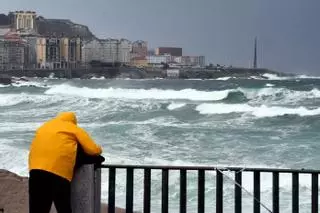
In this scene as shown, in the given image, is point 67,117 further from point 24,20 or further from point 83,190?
point 24,20

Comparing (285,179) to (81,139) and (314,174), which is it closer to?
(314,174)

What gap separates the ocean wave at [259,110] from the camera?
32.8 m

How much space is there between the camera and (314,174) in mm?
4848

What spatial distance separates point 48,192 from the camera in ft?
15.3

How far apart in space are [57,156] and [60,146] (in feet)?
0.27

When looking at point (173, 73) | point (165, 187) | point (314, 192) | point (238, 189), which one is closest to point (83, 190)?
point (165, 187)

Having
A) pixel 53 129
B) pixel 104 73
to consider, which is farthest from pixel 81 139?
pixel 104 73

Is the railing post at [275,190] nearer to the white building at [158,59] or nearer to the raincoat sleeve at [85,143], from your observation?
the raincoat sleeve at [85,143]

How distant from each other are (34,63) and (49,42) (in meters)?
8.14

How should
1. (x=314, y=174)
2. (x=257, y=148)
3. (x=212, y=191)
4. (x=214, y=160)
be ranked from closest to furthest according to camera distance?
(x=314, y=174)
(x=212, y=191)
(x=214, y=160)
(x=257, y=148)

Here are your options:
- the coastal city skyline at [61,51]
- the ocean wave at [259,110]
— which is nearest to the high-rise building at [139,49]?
the coastal city skyline at [61,51]

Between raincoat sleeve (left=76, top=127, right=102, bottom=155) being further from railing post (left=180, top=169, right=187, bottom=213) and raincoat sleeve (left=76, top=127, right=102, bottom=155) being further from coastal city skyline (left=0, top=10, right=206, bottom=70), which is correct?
coastal city skyline (left=0, top=10, right=206, bottom=70)

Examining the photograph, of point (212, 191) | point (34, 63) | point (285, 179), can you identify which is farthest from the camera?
point (34, 63)

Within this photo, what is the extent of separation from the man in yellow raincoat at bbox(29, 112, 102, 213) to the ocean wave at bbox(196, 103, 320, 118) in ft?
Result: 91.3
